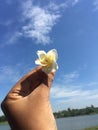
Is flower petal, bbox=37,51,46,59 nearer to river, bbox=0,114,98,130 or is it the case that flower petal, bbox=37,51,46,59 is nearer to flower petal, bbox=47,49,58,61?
flower petal, bbox=47,49,58,61

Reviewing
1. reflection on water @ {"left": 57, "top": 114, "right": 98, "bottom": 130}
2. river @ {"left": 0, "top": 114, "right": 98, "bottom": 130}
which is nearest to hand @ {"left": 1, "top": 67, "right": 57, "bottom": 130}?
river @ {"left": 0, "top": 114, "right": 98, "bottom": 130}

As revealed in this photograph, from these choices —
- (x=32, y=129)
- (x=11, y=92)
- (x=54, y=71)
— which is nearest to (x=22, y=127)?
(x=32, y=129)

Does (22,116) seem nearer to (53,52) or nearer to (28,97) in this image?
(28,97)

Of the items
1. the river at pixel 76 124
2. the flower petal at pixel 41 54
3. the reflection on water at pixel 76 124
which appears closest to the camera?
the flower petal at pixel 41 54

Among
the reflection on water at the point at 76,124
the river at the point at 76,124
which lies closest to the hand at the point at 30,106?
the river at the point at 76,124

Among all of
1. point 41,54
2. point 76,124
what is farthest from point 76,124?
point 41,54

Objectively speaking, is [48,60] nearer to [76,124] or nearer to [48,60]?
[48,60]

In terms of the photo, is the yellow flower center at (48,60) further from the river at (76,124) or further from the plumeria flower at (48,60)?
the river at (76,124)
